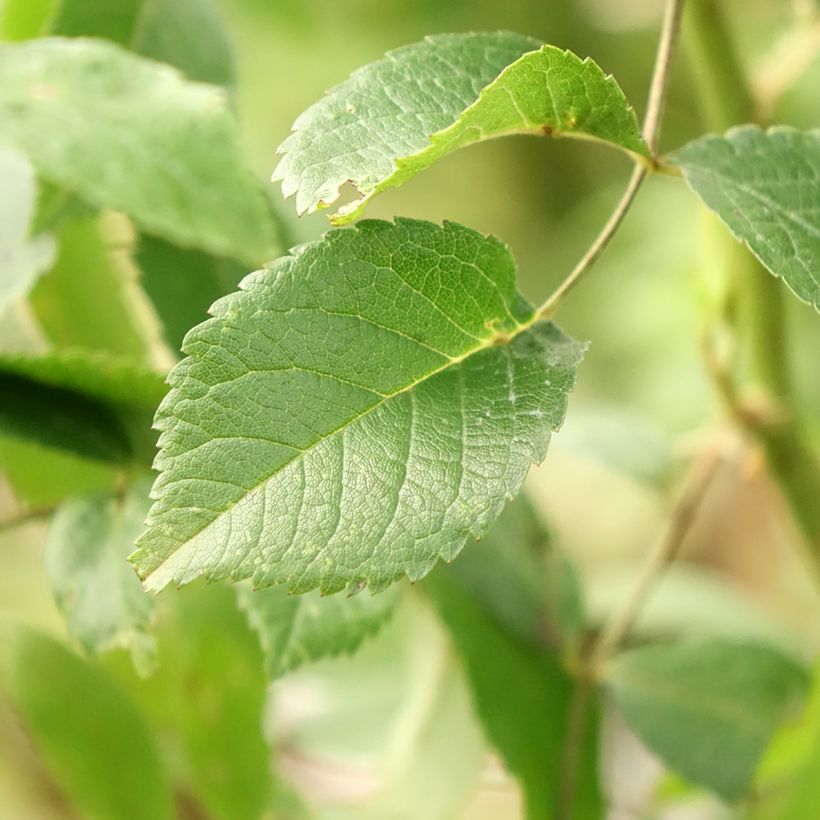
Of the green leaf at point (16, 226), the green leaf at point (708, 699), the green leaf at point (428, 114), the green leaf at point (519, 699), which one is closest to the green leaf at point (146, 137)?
the green leaf at point (16, 226)

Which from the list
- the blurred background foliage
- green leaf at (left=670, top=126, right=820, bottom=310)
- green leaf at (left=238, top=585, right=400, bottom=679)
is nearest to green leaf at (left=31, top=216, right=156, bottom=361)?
the blurred background foliage

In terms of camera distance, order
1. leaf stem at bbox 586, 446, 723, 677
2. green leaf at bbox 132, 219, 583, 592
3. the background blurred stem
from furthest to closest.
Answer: leaf stem at bbox 586, 446, 723, 677
the background blurred stem
green leaf at bbox 132, 219, 583, 592

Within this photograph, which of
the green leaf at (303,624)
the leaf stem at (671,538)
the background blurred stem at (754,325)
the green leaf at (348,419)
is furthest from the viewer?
the leaf stem at (671,538)

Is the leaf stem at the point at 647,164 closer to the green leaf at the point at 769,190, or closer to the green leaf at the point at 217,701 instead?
the green leaf at the point at 769,190

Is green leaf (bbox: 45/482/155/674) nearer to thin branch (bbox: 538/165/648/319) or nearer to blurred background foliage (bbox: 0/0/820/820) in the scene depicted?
blurred background foliage (bbox: 0/0/820/820)

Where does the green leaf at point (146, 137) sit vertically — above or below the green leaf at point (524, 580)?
above

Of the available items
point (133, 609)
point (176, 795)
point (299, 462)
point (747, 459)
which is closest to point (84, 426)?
point (133, 609)

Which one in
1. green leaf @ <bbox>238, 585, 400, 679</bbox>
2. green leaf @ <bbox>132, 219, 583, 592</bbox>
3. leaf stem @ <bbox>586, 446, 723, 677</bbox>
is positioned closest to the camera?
green leaf @ <bbox>132, 219, 583, 592</bbox>

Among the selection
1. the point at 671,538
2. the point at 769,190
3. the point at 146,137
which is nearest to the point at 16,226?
the point at 146,137
